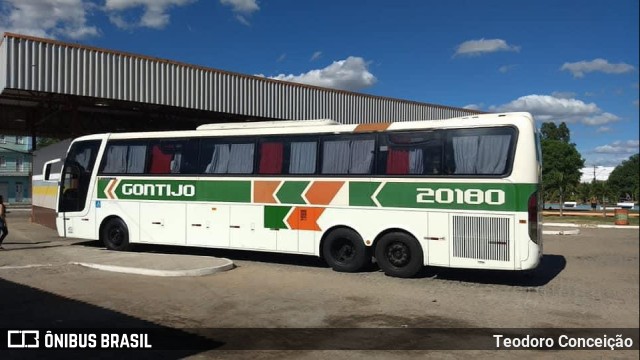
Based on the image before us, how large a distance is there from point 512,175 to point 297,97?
1615 centimetres

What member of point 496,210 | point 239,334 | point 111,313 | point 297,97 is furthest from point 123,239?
point 297,97

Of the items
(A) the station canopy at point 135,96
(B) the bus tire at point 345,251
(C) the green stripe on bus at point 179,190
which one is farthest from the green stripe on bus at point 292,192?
(A) the station canopy at point 135,96

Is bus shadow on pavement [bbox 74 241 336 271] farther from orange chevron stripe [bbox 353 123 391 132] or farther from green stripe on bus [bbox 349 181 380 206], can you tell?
orange chevron stripe [bbox 353 123 391 132]

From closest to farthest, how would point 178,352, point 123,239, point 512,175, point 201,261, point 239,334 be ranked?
point 178,352, point 239,334, point 512,175, point 201,261, point 123,239

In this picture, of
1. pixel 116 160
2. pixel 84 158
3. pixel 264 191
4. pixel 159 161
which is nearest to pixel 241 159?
pixel 264 191

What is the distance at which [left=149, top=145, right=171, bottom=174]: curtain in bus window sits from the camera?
13.3 meters

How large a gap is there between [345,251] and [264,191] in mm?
2355

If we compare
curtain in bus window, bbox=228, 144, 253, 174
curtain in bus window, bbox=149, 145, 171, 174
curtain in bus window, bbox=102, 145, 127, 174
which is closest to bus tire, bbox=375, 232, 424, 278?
curtain in bus window, bbox=228, 144, 253, 174

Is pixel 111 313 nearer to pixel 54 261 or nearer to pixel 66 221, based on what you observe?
pixel 54 261

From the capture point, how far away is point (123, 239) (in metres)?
14.0

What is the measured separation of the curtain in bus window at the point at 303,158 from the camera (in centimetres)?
1148

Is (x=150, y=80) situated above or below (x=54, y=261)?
above

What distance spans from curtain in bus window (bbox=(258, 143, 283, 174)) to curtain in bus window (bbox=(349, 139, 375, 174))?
179 cm

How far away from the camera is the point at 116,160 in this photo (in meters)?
14.0
